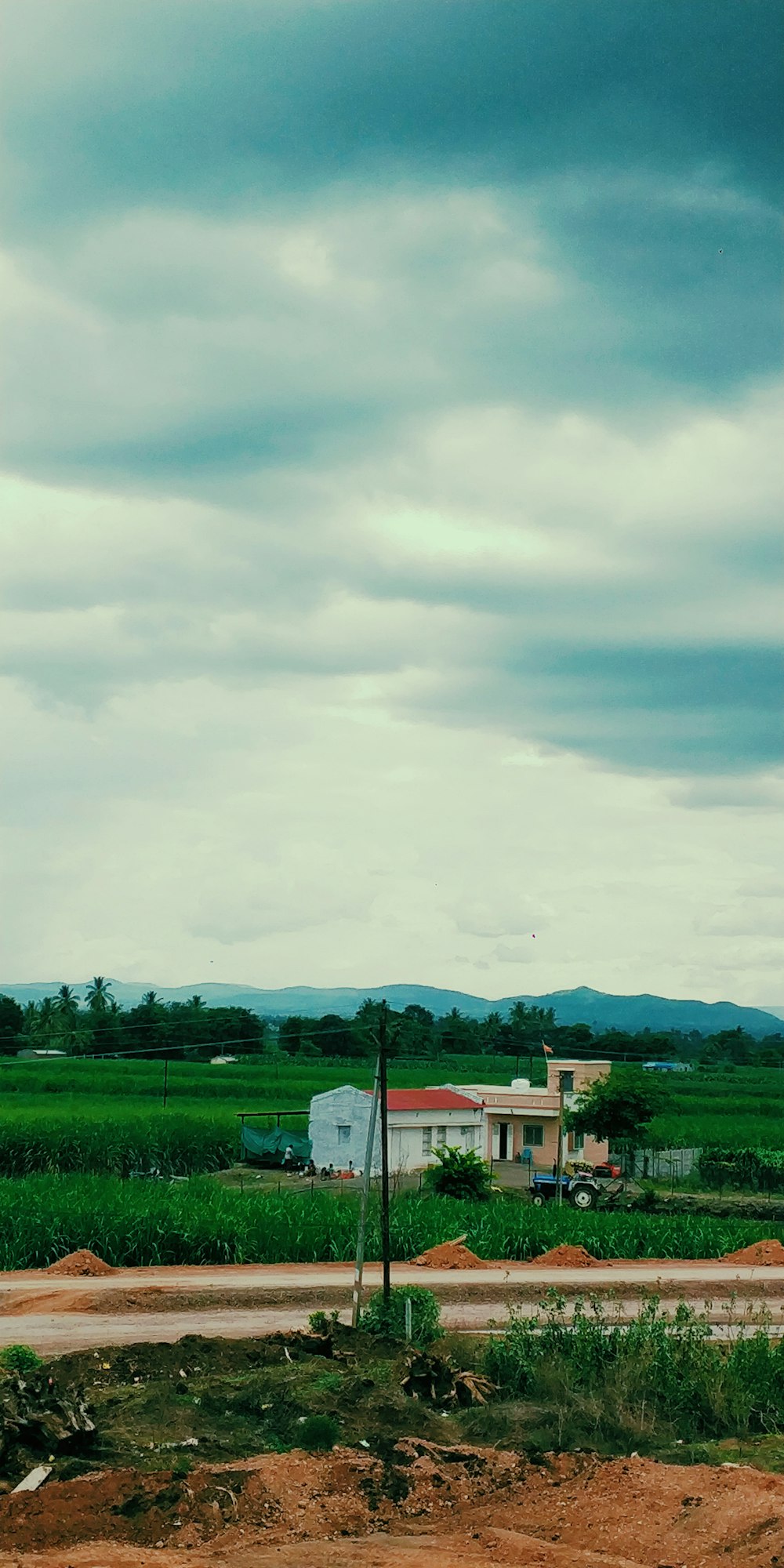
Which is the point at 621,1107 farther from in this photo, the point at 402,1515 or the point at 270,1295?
the point at 402,1515

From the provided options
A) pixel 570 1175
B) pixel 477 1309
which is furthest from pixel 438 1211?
pixel 570 1175

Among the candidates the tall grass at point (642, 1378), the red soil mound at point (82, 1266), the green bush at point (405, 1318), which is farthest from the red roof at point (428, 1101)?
the tall grass at point (642, 1378)

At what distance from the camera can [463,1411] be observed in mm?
15172

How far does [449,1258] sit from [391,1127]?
2096cm

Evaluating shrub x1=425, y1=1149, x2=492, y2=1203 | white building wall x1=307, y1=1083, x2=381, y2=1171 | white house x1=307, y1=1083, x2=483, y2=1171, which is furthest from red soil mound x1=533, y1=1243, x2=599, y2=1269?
white building wall x1=307, y1=1083, x2=381, y2=1171

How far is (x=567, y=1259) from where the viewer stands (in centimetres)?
3147

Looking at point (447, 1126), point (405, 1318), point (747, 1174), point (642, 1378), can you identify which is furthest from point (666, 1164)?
point (642, 1378)

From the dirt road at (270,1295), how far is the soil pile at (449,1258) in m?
0.50

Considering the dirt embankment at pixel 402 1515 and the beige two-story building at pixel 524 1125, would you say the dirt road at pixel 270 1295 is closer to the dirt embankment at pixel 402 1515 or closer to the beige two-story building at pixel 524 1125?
the dirt embankment at pixel 402 1515

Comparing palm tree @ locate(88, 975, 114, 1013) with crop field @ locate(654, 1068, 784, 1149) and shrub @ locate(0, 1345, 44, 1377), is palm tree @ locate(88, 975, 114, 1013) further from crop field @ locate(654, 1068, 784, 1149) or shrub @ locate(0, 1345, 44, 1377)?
shrub @ locate(0, 1345, 44, 1377)

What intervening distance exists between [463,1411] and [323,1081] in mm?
77507

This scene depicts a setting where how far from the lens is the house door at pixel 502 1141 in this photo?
197ft

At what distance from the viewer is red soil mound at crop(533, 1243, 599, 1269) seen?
3125 cm

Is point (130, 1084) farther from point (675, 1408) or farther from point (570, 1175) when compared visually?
point (675, 1408)
